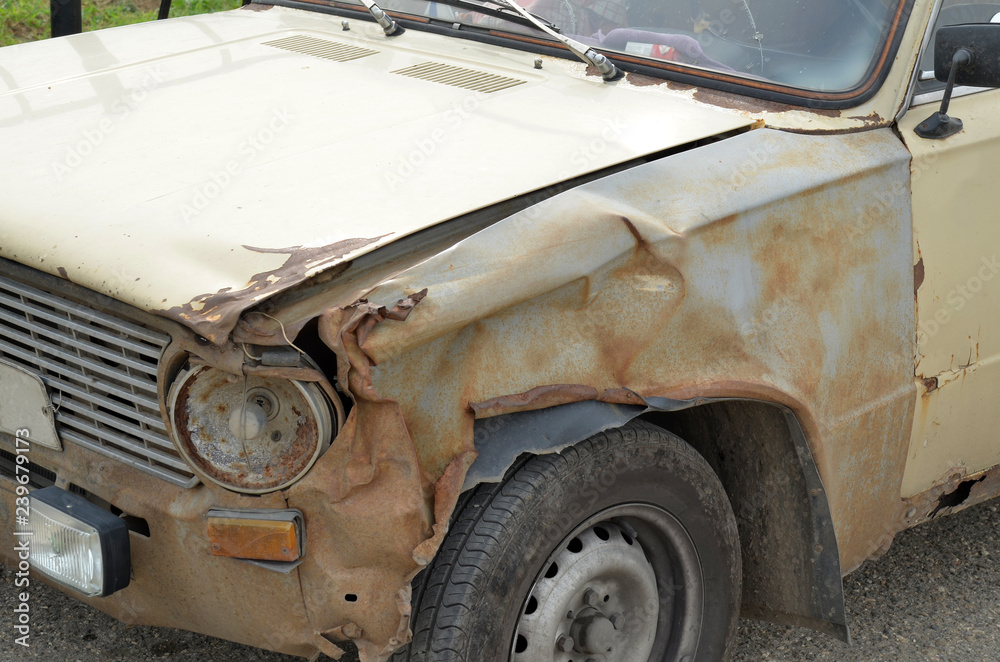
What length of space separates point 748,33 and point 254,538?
1.78 meters

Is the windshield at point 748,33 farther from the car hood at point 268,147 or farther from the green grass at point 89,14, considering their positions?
the green grass at point 89,14

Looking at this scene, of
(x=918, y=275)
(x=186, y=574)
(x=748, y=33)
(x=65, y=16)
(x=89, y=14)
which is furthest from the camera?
(x=89, y=14)

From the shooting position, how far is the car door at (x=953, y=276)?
2408 millimetres

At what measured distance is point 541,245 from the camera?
6.09 feet

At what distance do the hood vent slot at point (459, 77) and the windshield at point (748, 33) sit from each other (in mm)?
271

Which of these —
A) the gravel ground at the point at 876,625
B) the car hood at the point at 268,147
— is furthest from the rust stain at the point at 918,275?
the gravel ground at the point at 876,625

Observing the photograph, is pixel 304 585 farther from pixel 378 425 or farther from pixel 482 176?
pixel 482 176

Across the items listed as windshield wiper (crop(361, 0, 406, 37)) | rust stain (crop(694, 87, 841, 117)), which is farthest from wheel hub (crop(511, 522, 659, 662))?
windshield wiper (crop(361, 0, 406, 37))

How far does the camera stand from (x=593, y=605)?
2162 millimetres

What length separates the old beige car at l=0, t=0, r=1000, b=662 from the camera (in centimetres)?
Answer: 178

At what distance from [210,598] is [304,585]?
0.24 m

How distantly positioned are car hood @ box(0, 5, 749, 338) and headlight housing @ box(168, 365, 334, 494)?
158 millimetres

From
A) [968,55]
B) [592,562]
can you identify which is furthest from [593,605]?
[968,55]

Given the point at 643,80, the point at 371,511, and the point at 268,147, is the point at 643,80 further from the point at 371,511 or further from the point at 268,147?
the point at 371,511
